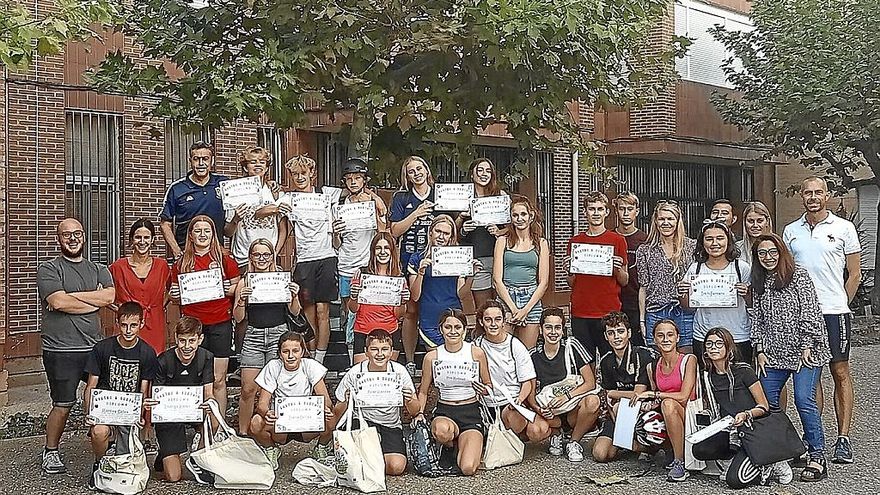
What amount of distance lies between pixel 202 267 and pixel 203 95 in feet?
6.06

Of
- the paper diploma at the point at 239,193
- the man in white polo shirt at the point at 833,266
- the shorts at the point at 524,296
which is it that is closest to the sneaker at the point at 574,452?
the shorts at the point at 524,296

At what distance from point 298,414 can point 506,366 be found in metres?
1.63

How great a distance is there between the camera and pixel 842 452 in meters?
7.96

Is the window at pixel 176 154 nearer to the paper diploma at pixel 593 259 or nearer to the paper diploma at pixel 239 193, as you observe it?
the paper diploma at pixel 239 193

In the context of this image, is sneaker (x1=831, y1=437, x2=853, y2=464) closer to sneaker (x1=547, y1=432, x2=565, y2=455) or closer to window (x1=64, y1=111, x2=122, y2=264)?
sneaker (x1=547, y1=432, x2=565, y2=455)

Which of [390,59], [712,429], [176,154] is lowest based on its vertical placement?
[712,429]

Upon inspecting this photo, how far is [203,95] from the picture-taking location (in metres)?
9.26

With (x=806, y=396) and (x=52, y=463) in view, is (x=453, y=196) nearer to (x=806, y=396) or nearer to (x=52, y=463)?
(x=806, y=396)

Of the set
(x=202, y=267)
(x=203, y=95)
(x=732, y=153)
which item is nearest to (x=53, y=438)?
(x=202, y=267)

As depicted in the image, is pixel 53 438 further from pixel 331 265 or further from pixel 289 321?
pixel 331 265

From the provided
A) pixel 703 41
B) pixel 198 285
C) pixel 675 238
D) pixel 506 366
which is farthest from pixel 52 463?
pixel 703 41

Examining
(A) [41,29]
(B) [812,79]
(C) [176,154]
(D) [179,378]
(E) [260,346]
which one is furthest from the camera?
(B) [812,79]

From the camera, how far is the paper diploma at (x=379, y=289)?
8391 mm

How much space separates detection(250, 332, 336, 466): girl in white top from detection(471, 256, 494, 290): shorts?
1.80 metres
